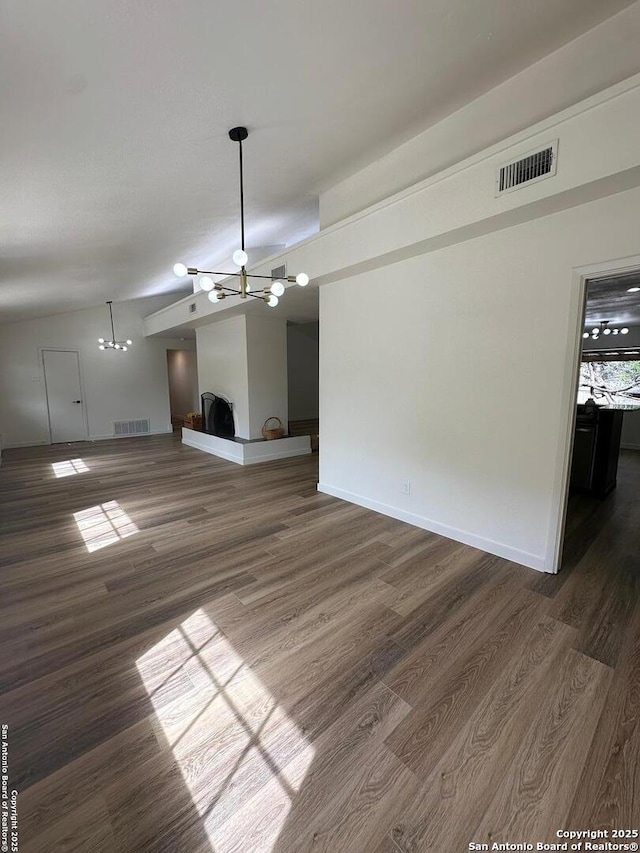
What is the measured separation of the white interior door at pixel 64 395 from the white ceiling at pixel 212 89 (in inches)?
206

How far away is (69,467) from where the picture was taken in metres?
6.16

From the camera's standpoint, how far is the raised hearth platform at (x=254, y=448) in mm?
6176

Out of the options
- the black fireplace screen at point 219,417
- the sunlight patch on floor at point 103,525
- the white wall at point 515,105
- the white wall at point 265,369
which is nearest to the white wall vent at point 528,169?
the white wall at point 515,105

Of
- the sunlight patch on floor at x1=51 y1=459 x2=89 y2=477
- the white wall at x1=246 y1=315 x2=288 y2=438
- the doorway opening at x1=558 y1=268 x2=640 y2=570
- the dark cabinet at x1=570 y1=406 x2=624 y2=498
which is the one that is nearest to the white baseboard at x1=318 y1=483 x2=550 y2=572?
the doorway opening at x1=558 y1=268 x2=640 y2=570

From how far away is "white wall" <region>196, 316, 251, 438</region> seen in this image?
21.4 ft

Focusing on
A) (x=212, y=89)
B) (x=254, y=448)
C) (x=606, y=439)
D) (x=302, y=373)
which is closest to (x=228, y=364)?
(x=254, y=448)

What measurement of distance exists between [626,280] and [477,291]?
2466mm

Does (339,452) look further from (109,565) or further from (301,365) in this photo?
(301,365)

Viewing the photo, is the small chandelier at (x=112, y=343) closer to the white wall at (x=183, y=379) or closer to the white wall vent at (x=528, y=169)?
the white wall at (x=183, y=379)

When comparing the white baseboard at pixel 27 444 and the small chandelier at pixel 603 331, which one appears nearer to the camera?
the small chandelier at pixel 603 331

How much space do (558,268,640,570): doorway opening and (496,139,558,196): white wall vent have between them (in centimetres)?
76

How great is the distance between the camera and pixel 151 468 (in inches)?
238

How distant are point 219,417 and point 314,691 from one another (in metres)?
5.97

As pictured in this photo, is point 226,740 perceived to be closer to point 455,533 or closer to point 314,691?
point 314,691
